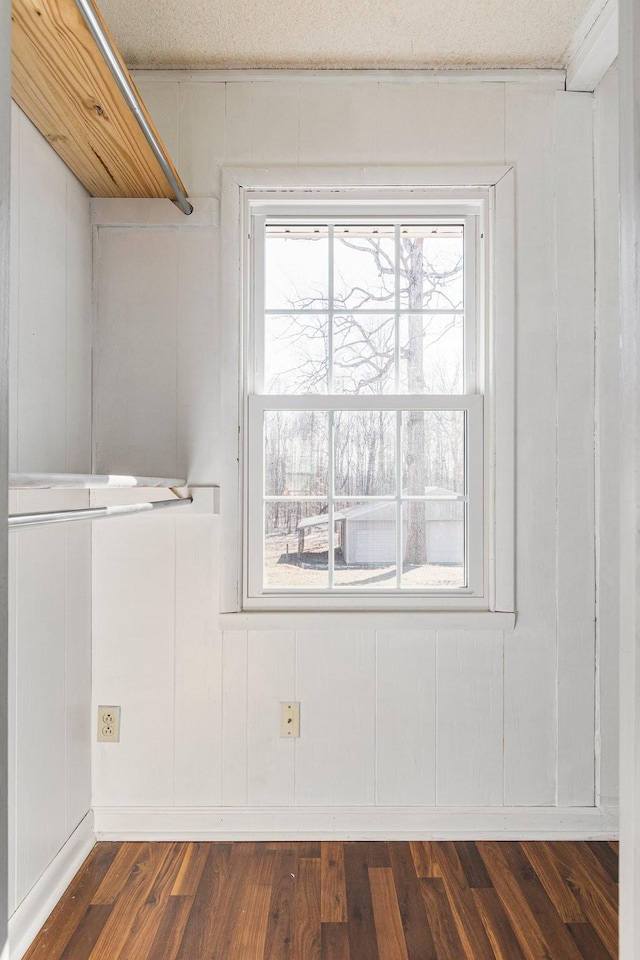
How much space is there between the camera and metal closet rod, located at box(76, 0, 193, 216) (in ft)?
3.91

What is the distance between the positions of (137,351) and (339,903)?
178 centimetres

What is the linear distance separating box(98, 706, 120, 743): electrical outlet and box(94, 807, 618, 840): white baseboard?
228 millimetres

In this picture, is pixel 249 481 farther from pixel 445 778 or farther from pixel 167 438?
pixel 445 778

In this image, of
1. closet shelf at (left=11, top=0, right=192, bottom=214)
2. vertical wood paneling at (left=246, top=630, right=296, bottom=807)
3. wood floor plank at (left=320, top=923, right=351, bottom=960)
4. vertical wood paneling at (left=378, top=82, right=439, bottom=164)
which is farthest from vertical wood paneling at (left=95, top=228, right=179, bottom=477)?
wood floor plank at (left=320, top=923, right=351, bottom=960)

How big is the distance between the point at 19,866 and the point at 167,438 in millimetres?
1265

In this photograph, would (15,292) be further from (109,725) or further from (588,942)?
(588,942)

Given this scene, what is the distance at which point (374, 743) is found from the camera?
2.15m

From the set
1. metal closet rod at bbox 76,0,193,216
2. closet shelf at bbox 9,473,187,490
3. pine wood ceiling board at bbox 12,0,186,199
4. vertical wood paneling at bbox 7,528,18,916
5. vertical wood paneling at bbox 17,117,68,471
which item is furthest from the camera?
vertical wood paneling at bbox 17,117,68,471

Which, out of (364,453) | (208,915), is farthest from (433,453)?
(208,915)

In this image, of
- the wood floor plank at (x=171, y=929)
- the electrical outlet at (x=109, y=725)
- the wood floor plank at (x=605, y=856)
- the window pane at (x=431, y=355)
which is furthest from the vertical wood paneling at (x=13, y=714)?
the wood floor plank at (x=605, y=856)

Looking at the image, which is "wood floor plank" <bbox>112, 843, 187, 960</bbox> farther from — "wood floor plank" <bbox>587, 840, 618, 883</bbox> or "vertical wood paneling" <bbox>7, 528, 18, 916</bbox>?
"wood floor plank" <bbox>587, 840, 618, 883</bbox>

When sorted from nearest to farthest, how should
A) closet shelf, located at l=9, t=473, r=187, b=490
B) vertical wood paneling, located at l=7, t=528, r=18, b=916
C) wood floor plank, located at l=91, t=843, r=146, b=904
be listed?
closet shelf, located at l=9, t=473, r=187, b=490 < vertical wood paneling, located at l=7, t=528, r=18, b=916 < wood floor plank, located at l=91, t=843, r=146, b=904

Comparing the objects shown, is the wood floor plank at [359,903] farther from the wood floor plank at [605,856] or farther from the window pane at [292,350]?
the window pane at [292,350]

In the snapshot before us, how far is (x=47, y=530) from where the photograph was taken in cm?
178
